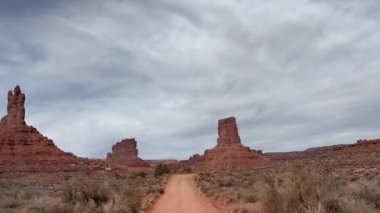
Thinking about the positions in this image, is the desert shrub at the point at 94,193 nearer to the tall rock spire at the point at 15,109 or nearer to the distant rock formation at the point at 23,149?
the distant rock formation at the point at 23,149

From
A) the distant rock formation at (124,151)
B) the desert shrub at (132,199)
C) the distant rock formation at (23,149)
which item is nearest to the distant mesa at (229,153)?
the distant rock formation at (124,151)

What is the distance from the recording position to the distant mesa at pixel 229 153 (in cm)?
12269

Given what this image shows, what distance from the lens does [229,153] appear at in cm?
12900

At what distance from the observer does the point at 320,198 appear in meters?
8.90

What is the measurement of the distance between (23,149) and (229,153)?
6150 cm

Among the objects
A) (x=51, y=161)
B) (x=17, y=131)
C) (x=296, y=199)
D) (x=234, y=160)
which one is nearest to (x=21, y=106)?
(x=17, y=131)

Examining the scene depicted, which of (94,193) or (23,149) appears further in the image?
(23,149)

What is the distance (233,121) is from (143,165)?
36.2 m

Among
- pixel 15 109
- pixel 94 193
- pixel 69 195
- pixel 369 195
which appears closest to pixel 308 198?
pixel 369 195

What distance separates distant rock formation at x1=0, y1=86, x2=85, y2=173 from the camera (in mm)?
89562

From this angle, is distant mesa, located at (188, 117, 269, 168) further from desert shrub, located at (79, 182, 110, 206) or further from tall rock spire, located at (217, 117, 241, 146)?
→ desert shrub, located at (79, 182, 110, 206)

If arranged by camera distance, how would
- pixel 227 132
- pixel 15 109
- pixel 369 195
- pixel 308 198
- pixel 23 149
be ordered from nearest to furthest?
pixel 308 198 < pixel 369 195 < pixel 23 149 < pixel 15 109 < pixel 227 132

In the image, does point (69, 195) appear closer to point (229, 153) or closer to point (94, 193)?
point (94, 193)

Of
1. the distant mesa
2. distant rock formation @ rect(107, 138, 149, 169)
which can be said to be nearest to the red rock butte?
the distant mesa
